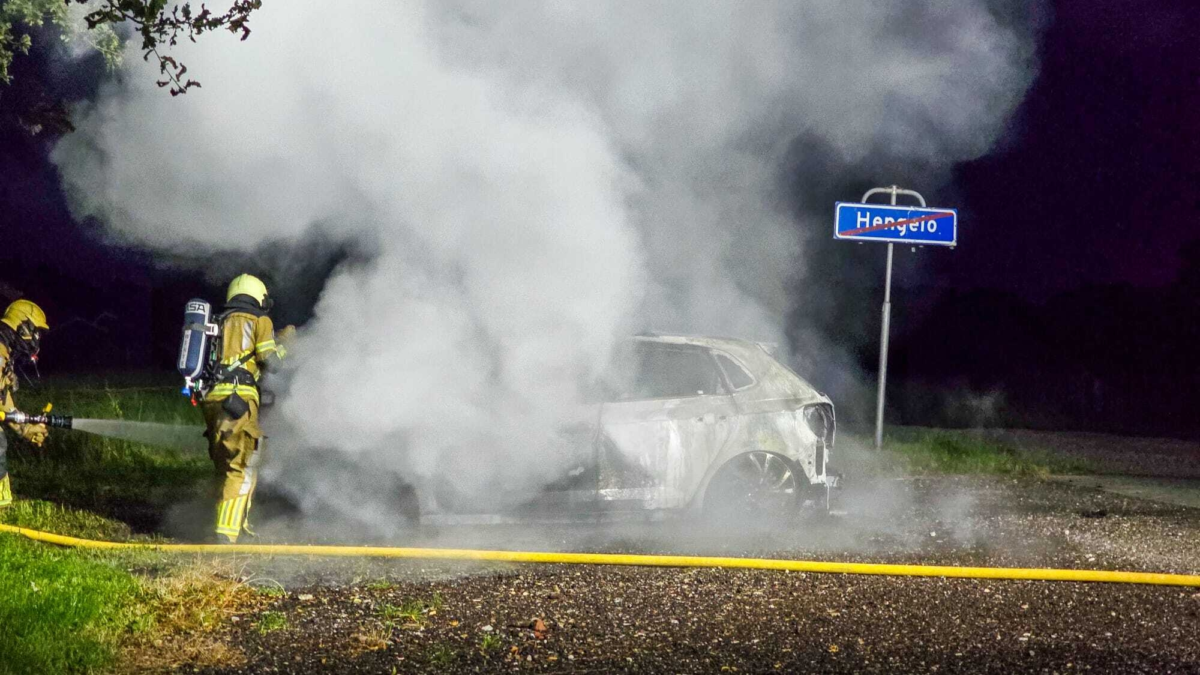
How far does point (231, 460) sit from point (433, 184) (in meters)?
2.36

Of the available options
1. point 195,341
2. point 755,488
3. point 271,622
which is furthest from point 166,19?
point 755,488

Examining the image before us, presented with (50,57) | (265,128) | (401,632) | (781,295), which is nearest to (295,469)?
(265,128)

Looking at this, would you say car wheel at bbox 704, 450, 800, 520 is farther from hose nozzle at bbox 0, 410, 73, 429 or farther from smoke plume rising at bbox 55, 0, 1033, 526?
hose nozzle at bbox 0, 410, 73, 429

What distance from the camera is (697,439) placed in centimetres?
737

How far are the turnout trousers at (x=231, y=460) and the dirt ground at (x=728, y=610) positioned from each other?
58 centimetres

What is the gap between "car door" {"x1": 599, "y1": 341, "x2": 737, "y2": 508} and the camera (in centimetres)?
725

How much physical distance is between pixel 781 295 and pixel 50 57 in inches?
355

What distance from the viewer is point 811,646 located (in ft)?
16.2

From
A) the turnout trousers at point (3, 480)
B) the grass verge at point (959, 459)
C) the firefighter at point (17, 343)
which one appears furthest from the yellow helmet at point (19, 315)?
the grass verge at point (959, 459)

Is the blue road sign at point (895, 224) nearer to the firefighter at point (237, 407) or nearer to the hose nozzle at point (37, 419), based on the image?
the firefighter at point (237, 407)

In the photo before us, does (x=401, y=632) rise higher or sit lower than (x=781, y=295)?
lower

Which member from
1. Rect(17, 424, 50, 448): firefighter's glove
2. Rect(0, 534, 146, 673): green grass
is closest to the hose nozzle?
Rect(17, 424, 50, 448): firefighter's glove

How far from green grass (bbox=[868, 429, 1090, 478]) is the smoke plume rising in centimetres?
425

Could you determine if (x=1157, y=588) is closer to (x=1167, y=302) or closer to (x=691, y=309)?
(x=691, y=309)
